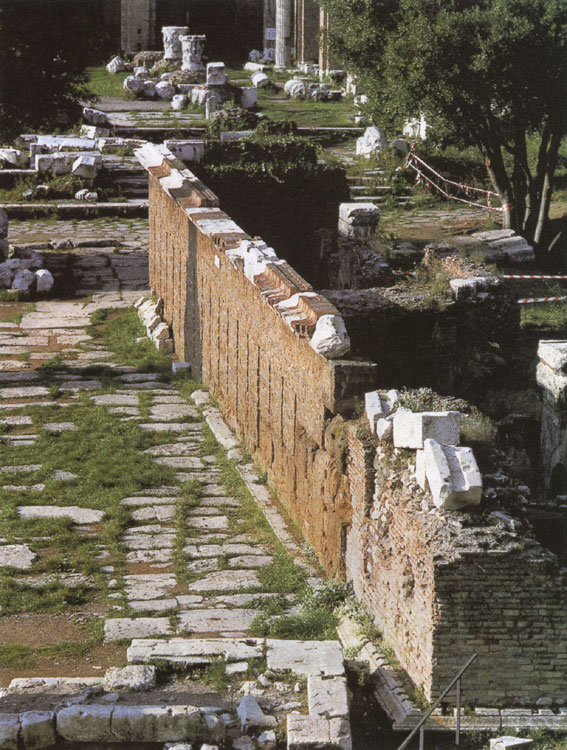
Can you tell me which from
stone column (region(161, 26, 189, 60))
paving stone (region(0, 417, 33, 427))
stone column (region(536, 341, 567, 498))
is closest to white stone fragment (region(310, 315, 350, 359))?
stone column (region(536, 341, 567, 498))

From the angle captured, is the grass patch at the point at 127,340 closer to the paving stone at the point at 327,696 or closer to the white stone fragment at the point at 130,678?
the white stone fragment at the point at 130,678

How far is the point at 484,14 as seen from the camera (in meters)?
16.6

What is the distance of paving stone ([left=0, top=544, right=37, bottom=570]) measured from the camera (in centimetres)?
878

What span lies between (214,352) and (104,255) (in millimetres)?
6989

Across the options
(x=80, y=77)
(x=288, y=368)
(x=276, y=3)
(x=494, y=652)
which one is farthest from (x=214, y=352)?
(x=276, y=3)

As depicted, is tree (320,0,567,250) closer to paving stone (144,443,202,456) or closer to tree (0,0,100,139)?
tree (0,0,100,139)

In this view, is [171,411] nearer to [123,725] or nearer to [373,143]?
[123,725]

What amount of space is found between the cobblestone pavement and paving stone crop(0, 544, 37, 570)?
11.1 m

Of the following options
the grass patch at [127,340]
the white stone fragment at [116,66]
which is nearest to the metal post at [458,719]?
the grass patch at [127,340]

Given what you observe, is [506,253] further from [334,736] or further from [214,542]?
[334,736]

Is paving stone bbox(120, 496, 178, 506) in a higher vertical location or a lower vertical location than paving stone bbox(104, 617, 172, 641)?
lower

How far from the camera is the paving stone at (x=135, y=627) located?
25.2 feet

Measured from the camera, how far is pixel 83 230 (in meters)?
20.6

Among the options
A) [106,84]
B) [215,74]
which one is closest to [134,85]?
[106,84]
